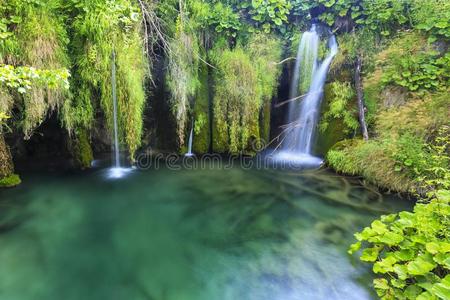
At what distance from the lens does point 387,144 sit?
18.1ft

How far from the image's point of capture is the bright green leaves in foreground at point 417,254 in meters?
2.36

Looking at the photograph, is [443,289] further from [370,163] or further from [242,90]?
[242,90]

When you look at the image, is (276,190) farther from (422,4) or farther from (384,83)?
(422,4)

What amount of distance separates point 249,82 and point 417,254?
5298 millimetres

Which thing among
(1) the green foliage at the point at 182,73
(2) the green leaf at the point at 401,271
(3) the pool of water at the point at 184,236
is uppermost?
(1) the green foliage at the point at 182,73

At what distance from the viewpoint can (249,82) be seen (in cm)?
713

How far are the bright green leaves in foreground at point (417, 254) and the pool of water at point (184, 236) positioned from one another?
1.36 ft

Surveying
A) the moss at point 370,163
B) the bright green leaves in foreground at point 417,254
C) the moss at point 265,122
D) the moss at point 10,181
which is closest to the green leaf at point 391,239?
the bright green leaves in foreground at point 417,254

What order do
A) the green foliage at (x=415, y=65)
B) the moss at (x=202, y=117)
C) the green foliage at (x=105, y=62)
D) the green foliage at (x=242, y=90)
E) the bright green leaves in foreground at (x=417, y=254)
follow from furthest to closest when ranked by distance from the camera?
the moss at (x=202, y=117)
the green foliage at (x=242, y=90)
the green foliage at (x=415, y=65)
the green foliage at (x=105, y=62)
the bright green leaves in foreground at (x=417, y=254)

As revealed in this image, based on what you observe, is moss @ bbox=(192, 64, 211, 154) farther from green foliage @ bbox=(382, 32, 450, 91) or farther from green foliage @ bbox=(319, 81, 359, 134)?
green foliage @ bbox=(382, 32, 450, 91)

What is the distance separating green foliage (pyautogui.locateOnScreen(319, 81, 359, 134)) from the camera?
263 inches

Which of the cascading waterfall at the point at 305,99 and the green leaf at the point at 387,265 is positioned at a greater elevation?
the cascading waterfall at the point at 305,99

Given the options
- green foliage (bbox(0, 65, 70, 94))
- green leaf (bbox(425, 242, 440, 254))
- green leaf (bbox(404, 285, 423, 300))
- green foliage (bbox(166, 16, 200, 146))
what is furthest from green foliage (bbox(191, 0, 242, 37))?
green leaf (bbox(404, 285, 423, 300))

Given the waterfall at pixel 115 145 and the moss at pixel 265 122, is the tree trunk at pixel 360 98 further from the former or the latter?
the waterfall at pixel 115 145
